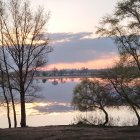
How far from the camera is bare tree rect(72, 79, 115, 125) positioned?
179ft

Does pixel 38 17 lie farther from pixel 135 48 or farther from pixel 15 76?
pixel 135 48

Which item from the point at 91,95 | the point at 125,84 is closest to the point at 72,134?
the point at 125,84

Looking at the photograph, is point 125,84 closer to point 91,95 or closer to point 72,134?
point 91,95

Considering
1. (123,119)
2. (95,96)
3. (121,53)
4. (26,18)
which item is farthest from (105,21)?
(123,119)

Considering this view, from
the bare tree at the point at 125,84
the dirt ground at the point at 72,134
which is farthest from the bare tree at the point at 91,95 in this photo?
the dirt ground at the point at 72,134

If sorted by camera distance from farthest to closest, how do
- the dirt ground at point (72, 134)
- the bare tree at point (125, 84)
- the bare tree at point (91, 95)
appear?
the bare tree at point (91, 95) < the bare tree at point (125, 84) < the dirt ground at point (72, 134)

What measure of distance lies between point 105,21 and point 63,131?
17.1m

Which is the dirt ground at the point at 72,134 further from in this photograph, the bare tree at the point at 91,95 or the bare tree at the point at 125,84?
the bare tree at the point at 91,95

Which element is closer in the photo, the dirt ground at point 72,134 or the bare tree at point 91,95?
the dirt ground at point 72,134

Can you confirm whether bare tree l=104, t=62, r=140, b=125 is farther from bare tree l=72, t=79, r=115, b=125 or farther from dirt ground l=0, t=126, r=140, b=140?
dirt ground l=0, t=126, r=140, b=140

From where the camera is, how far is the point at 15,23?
145 feet

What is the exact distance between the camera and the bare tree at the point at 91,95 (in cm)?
5466

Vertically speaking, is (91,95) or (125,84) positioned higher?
(125,84)

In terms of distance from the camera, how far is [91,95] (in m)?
58.6
